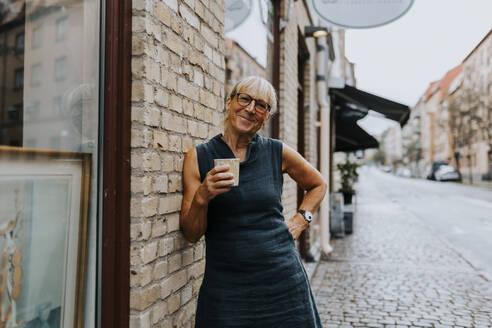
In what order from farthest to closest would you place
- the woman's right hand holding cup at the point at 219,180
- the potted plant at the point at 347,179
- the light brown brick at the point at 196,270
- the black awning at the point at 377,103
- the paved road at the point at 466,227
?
1. the potted plant at the point at 347,179
2. the black awning at the point at 377,103
3. the paved road at the point at 466,227
4. the light brown brick at the point at 196,270
5. the woman's right hand holding cup at the point at 219,180

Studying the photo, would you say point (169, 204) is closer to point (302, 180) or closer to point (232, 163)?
point (232, 163)

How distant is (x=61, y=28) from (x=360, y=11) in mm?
3870

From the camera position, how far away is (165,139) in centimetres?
200

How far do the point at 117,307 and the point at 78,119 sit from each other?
2.69ft

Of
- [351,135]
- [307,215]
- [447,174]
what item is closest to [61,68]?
[307,215]

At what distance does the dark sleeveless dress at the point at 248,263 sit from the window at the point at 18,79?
34.0 inches

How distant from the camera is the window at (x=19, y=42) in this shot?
1.37m

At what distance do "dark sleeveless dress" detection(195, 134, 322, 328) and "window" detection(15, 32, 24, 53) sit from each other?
2.96 feet

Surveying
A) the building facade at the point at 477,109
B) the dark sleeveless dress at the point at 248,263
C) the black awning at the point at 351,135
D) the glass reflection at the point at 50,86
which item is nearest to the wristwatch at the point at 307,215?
the dark sleeveless dress at the point at 248,263

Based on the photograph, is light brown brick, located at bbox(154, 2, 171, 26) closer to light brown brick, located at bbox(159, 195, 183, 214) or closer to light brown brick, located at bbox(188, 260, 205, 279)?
light brown brick, located at bbox(159, 195, 183, 214)

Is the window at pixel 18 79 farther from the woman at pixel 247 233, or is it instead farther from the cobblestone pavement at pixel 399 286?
the cobblestone pavement at pixel 399 286

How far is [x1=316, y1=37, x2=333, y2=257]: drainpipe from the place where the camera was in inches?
296

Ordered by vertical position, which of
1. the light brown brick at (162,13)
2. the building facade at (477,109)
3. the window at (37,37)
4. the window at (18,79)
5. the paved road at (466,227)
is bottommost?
the paved road at (466,227)

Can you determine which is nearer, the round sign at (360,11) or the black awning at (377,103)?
the round sign at (360,11)
